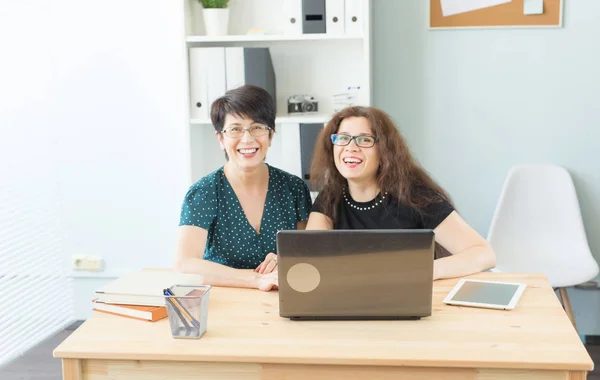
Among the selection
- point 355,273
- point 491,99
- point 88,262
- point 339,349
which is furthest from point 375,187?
point 88,262

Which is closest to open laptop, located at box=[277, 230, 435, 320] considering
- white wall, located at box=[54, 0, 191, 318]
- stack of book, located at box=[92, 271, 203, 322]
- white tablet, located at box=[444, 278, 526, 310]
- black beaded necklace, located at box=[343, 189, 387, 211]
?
white tablet, located at box=[444, 278, 526, 310]

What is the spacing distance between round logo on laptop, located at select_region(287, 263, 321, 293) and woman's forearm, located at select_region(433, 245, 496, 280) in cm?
52

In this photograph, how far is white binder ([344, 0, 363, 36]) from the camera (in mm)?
3121

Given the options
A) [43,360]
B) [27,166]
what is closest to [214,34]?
[27,166]

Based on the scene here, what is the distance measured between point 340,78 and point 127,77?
1.09 metres

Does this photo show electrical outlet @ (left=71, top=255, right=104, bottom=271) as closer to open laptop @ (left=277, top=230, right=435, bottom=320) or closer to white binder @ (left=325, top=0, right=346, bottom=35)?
white binder @ (left=325, top=0, right=346, bottom=35)

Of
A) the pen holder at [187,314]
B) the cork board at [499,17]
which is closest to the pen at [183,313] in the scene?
the pen holder at [187,314]

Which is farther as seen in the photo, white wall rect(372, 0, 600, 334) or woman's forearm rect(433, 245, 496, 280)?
white wall rect(372, 0, 600, 334)

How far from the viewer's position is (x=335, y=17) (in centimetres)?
314

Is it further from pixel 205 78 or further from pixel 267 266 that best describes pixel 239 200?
pixel 205 78

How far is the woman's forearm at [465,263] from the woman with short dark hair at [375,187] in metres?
0.02

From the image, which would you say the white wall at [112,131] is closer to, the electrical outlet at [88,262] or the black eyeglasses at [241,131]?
the electrical outlet at [88,262]

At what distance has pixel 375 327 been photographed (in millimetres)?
1701

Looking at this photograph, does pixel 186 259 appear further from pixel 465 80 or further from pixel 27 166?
pixel 465 80
